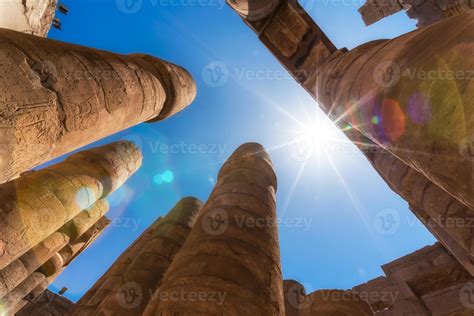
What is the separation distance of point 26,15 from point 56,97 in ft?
23.7

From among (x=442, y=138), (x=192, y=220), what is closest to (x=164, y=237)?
(x=192, y=220)

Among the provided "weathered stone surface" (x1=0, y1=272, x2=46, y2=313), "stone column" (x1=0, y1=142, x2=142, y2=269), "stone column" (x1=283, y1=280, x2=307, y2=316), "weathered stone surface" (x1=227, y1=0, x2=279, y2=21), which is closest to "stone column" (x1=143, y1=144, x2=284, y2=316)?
"stone column" (x1=283, y1=280, x2=307, y2=316)

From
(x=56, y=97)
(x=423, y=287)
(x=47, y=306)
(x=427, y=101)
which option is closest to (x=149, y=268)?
(x=56, y=97)

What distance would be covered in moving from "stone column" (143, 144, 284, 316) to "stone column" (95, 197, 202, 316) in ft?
7.24

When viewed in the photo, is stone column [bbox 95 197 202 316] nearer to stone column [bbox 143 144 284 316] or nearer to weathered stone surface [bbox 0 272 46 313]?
stone column [bbox 143 144 284 316]

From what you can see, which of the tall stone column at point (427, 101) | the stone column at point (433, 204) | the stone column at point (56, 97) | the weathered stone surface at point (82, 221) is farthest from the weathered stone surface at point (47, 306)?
the tall stone column at point (427, 101)

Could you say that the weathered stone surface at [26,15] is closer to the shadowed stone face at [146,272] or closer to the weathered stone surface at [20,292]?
the shadowed stone face at [146,272]

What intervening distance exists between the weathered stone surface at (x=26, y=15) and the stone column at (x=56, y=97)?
549 cm

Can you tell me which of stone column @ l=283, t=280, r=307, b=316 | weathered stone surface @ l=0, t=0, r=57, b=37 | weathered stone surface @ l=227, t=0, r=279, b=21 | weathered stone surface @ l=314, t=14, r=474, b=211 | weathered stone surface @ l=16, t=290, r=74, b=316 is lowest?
weathered stone surface @ l=16, t=290, r=74, b=316

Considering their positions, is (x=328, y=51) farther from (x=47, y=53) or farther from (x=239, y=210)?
(x=47, y=53)

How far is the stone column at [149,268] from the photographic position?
532 centimetres

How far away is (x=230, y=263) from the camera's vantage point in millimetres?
3496

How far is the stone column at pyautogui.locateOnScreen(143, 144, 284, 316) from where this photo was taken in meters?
2.95

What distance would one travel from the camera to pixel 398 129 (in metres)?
2.81
